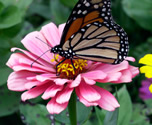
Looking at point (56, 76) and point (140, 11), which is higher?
point (56, 76)

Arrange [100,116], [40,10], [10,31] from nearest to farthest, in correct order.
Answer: [100,116], [10,31], [40,10]

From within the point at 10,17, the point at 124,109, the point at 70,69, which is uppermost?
the point at 10,17

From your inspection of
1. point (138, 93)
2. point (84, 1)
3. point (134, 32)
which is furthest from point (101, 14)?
point (134, 32)

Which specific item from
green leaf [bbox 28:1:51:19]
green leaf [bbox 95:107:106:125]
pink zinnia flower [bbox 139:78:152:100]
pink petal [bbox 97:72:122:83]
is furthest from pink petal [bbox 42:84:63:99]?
green leaf [bbox 28:1:51:19]

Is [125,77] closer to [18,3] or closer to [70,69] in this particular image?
[70,69]

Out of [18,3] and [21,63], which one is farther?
[18,3]

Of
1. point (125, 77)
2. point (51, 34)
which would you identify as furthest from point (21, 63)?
point (125, 77)

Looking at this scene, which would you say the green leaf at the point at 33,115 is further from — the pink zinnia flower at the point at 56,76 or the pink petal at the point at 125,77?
the pink petal at the point at 125,77
